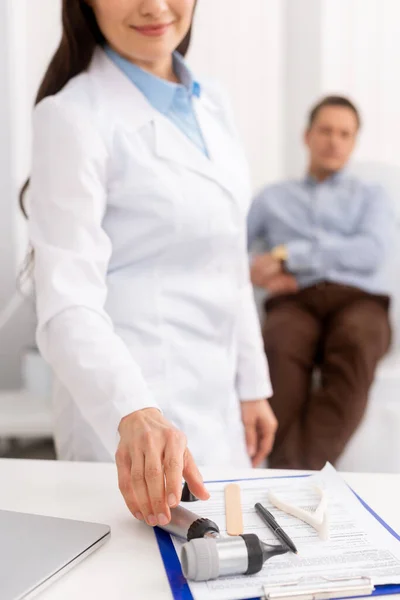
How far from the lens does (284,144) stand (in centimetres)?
329

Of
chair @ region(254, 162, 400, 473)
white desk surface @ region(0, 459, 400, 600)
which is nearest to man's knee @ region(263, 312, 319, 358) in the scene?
chair @ region(254, 162, 400, 473)

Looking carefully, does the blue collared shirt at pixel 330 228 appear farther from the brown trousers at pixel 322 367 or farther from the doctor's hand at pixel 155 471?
the doctor's hand at pixel 155 471

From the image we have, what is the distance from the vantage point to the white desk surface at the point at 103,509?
56cm

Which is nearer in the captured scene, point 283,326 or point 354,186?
point 283,326

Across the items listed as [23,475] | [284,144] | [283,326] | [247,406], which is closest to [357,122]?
[284,144]

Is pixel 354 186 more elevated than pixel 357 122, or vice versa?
pixel 357 122

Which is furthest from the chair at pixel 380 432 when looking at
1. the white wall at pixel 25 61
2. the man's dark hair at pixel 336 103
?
the white wall at pixel 25 61

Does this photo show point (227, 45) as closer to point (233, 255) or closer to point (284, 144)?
point (284, 144)

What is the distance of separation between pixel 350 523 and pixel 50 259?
0.45m

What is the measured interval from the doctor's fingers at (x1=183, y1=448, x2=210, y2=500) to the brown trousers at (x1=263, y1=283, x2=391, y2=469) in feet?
4.44

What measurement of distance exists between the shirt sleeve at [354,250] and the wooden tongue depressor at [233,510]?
1.87m

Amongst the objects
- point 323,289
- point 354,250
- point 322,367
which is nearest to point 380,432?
point 322,367

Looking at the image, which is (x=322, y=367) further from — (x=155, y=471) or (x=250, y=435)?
(x=155, y=471)

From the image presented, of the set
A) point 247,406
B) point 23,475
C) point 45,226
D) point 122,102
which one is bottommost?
point 247,406
